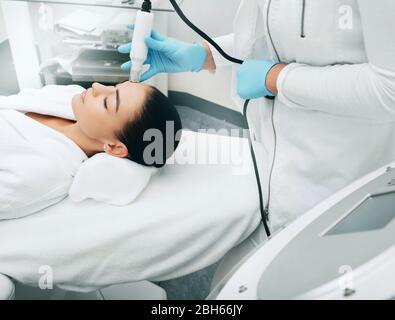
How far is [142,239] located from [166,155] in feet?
0.81

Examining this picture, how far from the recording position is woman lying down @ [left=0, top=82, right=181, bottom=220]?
0.82 metres

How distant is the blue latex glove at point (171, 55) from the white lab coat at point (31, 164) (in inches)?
12.0

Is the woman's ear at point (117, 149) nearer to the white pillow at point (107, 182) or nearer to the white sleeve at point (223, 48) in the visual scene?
the white pillow at point (107, 182)

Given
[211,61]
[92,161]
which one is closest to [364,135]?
[211,61]

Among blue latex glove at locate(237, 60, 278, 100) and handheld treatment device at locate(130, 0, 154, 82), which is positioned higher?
handheld treatment device at locate(130, 0, 154, 82)

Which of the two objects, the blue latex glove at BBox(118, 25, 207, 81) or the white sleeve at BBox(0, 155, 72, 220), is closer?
the white sleeve at BBox(0, 155, 72, 220)

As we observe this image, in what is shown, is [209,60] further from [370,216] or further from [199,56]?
[370,216]

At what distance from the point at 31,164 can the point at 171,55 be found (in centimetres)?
47

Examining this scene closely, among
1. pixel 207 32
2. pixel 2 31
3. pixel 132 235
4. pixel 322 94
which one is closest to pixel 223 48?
pixel 322 94

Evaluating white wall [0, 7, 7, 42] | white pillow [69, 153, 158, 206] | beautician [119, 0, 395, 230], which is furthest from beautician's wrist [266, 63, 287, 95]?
white wall [0, 7, 7, 42]

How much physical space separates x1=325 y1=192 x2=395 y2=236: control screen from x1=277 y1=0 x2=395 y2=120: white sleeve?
15 cm

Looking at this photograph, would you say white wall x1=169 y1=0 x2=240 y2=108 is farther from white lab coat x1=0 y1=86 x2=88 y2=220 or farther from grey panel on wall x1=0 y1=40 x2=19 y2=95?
white lab coat x1=0 y1=86 x2=88 y2=220

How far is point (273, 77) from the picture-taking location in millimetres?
766

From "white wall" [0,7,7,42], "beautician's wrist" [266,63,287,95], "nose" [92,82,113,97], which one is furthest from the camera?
"white wall" [0,7,7,42]
